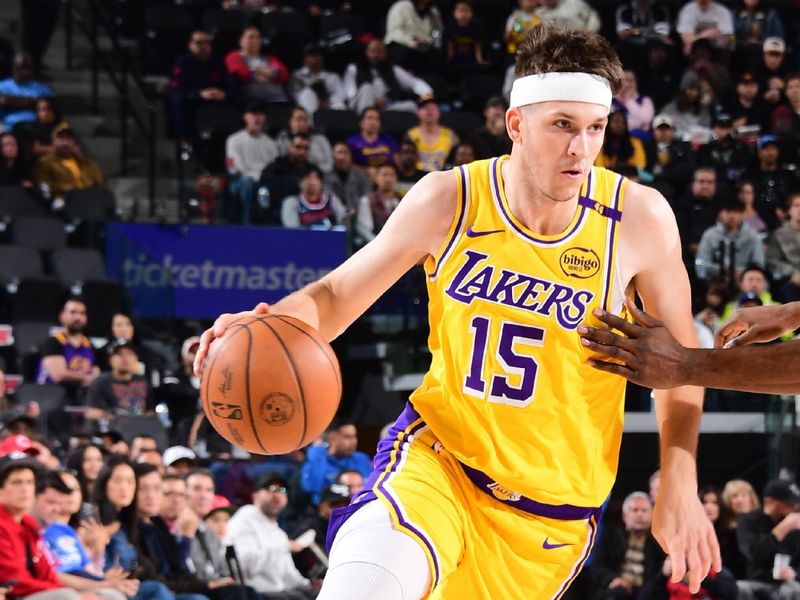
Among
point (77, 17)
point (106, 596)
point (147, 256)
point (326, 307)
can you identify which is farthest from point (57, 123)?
point (326, 307)

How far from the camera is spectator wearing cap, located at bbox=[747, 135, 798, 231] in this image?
548 inches

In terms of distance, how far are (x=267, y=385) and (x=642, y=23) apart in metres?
13.8

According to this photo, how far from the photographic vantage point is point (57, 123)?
13.6m

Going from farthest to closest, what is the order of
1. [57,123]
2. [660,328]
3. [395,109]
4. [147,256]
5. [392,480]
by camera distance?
[395,109]
[57,123]
[147,256]
[392,480]
[660,328]

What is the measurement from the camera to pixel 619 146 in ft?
46.4

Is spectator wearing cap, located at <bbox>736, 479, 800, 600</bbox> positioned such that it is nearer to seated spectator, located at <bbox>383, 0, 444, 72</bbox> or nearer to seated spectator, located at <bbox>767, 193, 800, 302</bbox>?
seated spectator, located at <bbox>767, 193, 800, 302</bbox>

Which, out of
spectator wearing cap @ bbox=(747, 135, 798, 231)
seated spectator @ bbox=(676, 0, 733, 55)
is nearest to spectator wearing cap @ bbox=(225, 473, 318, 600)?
spectator wearing cap @ bbox=(747, 135, 798, 231)

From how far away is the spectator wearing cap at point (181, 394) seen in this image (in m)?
11.3

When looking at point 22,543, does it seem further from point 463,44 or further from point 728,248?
point 463,44

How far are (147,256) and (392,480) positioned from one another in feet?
28.0

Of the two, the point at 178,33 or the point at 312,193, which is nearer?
the point at 312,193

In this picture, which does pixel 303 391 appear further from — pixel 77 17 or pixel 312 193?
pixel 77 17

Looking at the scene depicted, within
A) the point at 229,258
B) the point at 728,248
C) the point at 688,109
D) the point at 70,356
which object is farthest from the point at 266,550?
the point at 688,109

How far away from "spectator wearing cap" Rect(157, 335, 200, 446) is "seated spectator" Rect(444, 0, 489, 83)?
6149 mm
